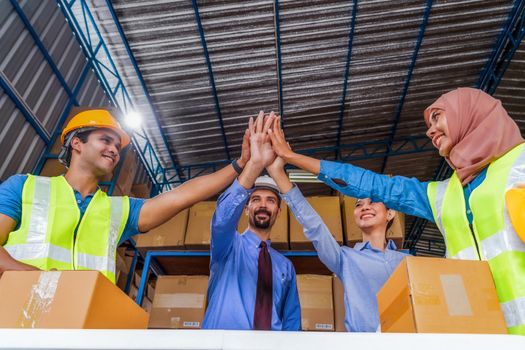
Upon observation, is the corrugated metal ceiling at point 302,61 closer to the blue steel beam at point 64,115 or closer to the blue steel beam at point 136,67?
the blue steel beam at point 136,67

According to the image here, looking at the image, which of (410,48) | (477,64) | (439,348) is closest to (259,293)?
(439,348)

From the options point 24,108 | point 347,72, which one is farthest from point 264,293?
point 347,72

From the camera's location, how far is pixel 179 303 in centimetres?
464

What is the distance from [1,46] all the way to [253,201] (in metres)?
4.43

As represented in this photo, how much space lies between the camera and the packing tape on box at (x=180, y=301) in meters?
4.61

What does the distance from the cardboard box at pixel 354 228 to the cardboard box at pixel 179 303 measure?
1.85m

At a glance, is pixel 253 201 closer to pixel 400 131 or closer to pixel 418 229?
pixel 400 131

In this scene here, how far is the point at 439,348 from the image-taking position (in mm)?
750

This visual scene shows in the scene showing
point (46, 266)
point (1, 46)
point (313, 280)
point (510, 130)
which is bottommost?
point (46, 266)

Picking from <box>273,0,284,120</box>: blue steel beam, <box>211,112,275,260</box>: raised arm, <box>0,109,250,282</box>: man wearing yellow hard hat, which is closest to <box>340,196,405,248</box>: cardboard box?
<box>211,112,275,260</box>: raised arm

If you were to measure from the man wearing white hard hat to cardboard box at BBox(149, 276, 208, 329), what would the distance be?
186cm

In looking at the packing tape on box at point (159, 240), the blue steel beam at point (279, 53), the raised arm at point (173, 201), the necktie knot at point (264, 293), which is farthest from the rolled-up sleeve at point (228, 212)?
the blue steel beam at point (279, 53)

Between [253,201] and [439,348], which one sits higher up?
[253,201]

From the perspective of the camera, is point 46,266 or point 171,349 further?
point 46,266
